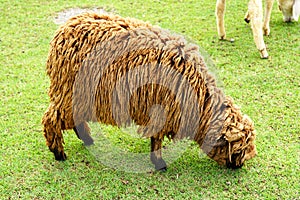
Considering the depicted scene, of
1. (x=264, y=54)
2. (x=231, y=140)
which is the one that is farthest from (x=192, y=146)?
(x=264, y=54)

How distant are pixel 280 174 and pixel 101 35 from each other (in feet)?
7.12

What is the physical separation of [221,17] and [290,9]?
1333 mm

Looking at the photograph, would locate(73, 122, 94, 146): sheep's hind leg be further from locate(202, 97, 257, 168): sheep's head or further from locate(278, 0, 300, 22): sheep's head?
locate(278, 0, 300, 22): sheep's head

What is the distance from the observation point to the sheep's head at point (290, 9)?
704 centimetres

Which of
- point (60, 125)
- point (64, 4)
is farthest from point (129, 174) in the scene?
point (64, 4)

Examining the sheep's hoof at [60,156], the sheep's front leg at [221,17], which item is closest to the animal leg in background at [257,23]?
the sheep's front leg at [221,17]

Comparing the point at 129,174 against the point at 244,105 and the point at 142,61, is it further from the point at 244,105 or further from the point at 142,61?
the point at 244,105

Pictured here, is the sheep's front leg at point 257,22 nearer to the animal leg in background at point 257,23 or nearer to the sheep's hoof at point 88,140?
the animal leg in background at point 257,23

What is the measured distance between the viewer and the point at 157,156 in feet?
14.0

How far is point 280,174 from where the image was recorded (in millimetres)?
4223

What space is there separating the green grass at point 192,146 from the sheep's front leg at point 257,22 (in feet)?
0.54

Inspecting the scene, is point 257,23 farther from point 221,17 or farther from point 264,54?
point 221,17

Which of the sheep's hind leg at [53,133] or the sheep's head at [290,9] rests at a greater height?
the sheep's head at [290,9]

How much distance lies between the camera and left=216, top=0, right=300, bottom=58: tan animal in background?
6.15 meters
